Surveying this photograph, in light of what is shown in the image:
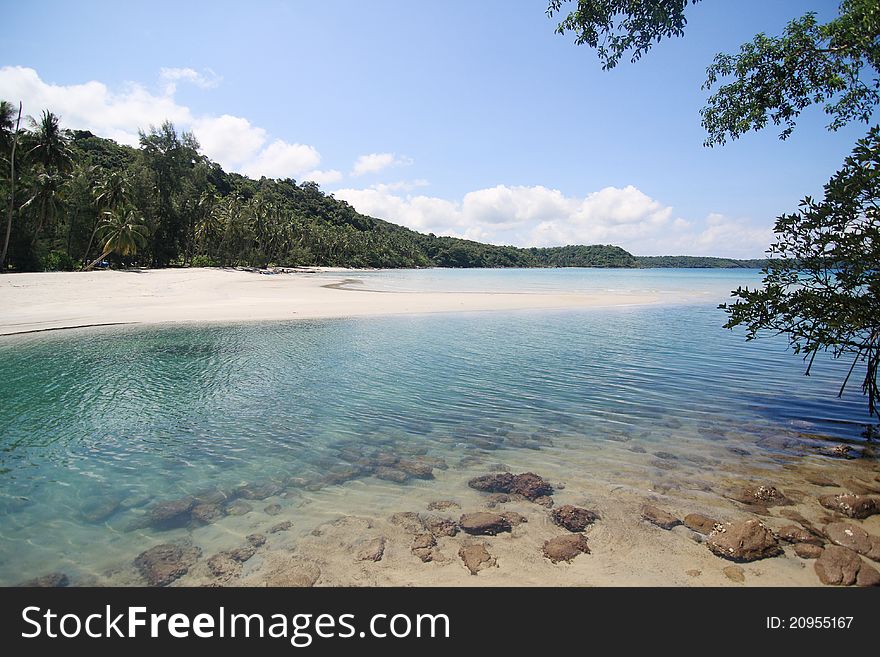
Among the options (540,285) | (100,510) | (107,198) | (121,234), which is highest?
(107,198)

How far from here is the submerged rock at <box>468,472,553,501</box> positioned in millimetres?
7211

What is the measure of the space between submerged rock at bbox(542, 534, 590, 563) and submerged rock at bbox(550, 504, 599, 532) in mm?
221

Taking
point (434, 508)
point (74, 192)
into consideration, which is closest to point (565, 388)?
point (434, 508)

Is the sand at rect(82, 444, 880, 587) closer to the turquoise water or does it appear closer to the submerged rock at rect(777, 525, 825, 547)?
the submerged rock at rect(777, 525, 825, 547)

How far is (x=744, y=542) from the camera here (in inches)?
216

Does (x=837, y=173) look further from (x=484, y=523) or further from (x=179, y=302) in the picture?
(x=179, y=302)

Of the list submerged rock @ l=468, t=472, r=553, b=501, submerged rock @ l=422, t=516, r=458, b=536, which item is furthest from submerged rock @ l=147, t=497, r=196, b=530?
submerged rock @ l=468, t=472, r=553, b=501

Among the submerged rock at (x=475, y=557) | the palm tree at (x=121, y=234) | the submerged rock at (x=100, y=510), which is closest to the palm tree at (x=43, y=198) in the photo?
the palm tree at (x=121, y=234)

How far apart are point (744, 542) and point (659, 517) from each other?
107cm

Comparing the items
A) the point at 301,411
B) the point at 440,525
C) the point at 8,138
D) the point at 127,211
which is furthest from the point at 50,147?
the point at 440,525

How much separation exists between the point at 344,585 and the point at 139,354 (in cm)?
1674

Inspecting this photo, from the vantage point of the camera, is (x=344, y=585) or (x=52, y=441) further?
(x=52, y=441)
